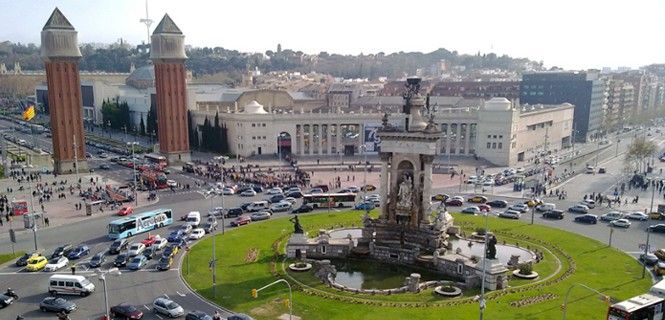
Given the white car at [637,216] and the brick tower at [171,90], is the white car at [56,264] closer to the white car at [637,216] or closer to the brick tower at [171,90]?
the brick tower at [171,90]

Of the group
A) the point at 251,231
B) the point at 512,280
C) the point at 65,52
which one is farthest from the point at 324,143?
the point at 512,280

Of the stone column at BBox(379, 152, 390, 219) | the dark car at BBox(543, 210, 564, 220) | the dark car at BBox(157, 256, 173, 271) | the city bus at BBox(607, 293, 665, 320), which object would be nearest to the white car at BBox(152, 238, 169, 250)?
the dark car at BBox(157, 256, 173, 271)

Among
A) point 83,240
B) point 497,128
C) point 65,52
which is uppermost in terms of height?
point 65,52

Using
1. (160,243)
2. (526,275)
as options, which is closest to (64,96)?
(160,243)

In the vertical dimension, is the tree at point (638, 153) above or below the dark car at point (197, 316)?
above

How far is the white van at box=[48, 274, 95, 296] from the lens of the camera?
4319cm

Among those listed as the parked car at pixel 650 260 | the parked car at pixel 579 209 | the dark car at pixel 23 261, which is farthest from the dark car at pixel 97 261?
the parked car at pixel 579 209

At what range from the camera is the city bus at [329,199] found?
246ft

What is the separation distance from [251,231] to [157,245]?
438 inches

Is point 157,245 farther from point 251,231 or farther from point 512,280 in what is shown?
point 512,280

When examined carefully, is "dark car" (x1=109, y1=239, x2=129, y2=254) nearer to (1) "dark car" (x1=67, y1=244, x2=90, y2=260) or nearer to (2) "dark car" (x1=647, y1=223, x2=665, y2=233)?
(1) "dark car" (x1=67, y1=244, x2=90, y2=260)

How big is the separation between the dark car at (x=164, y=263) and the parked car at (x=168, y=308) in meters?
9.34

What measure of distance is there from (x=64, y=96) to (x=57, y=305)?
7068 centimetres

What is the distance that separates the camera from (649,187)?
287 feet
